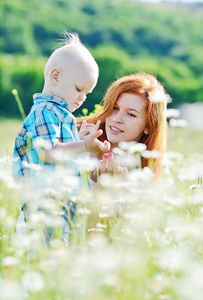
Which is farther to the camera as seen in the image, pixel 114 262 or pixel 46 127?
pixel 46 127

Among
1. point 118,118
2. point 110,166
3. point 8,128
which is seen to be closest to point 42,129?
point 110,166

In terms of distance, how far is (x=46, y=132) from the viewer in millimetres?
1932

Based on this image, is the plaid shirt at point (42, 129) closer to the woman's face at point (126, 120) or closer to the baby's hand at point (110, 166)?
the baby's hand at point (110, 166)

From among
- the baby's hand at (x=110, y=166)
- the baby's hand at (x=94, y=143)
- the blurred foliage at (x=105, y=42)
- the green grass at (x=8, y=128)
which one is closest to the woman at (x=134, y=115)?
the baby's hand at (x=110, y=166)

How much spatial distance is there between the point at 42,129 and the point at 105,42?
14153mm

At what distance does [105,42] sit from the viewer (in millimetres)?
15641

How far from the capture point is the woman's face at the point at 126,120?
2469mm

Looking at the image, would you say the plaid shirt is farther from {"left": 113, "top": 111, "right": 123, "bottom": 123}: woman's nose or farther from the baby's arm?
{"left": 113, "top": 111, "right": 123, "bottom": 123}: woman's nose

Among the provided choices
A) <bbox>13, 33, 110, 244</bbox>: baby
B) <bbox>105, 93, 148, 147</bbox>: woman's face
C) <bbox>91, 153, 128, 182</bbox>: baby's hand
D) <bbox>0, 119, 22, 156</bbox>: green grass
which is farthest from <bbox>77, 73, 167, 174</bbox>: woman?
<bbox>0, 119, 22, 156</bbox>: green grass

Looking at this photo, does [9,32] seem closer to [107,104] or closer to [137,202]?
[107,104]

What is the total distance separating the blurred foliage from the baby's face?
7895mm

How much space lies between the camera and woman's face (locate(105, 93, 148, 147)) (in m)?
2.47

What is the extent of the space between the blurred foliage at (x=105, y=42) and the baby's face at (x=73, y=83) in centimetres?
790

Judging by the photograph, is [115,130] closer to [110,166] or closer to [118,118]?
[118,118]
